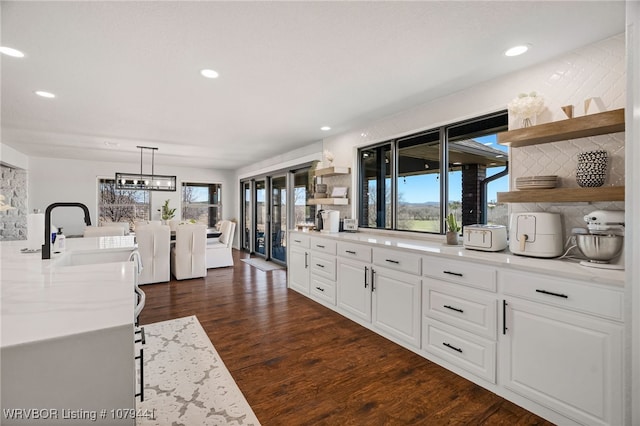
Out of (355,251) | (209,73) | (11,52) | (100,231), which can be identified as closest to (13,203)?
(100,231)

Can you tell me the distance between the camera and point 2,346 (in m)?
0.72

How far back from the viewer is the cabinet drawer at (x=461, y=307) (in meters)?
2.09

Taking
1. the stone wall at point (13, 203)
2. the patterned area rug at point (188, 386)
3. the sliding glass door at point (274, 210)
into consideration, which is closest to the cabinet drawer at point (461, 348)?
the patterned area rug at point (188, 386)

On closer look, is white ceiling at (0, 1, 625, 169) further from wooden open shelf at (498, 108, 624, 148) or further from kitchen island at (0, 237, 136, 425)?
kitchen island at (0, 237, 136, 425)

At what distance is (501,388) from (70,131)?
615cm

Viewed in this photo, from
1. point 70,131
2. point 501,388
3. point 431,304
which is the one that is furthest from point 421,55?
point 70,131

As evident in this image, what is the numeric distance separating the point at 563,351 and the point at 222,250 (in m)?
5.71

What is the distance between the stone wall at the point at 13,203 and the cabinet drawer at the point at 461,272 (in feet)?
23.5

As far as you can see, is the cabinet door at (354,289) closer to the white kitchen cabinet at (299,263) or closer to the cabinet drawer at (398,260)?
the cabinet drawer at (398,260)

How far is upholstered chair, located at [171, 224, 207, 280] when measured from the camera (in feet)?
17.1

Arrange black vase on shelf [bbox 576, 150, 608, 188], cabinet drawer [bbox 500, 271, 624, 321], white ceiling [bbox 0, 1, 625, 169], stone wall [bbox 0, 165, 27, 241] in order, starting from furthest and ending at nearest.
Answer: stone wall [bbox 0, 165, 27, 241], black vase on shelf [bbox 576, 150, 608, 188], white ceiling [bbox 0, 1, 625, 169], cabinet drawer [bbox 500, 271, 624, 321]

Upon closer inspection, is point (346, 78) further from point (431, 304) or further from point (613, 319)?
point (613, 319)

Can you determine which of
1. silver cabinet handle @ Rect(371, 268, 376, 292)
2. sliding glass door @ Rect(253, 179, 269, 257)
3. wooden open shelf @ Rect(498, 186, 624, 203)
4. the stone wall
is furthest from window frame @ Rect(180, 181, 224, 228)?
wooden open shelf @ Rect(498, 186, 624, 203)

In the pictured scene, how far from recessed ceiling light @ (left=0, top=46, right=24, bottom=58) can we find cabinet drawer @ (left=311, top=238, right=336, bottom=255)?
3221mm
